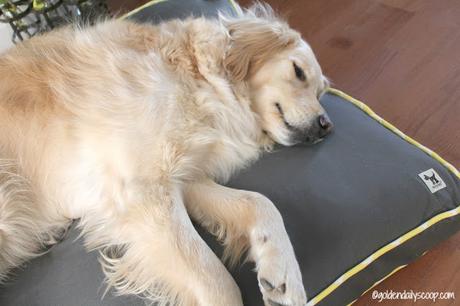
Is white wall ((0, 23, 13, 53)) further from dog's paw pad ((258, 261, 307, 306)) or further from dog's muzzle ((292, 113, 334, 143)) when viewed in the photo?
dog's paw pad ((258, 261, 307, 306))

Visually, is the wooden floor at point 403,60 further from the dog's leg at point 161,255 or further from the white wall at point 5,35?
the white wall at point 5,35

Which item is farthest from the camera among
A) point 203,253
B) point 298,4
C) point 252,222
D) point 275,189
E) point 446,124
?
point 298,4

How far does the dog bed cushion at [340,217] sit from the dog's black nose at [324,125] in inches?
2.0

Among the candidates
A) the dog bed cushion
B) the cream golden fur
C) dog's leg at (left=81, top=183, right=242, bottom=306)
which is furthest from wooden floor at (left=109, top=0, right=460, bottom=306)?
dog's leg at (left=81, top=183, right=242, bottom=306)

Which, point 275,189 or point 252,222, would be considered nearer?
point 252,222

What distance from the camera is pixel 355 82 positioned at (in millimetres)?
2578

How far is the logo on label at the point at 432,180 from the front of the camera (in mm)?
1642

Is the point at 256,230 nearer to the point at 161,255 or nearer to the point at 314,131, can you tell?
the point at 161,255

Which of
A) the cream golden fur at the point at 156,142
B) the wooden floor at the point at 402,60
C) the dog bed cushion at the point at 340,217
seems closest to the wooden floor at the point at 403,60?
the wooden floor at the point at 402,60

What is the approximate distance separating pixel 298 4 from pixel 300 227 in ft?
6.96

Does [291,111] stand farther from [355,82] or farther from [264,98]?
[355,82]

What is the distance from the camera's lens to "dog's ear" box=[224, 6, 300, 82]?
1.66m

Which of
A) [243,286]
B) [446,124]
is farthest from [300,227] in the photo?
[446,124]

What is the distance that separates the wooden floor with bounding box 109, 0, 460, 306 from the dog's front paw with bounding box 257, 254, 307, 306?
0.65 m
